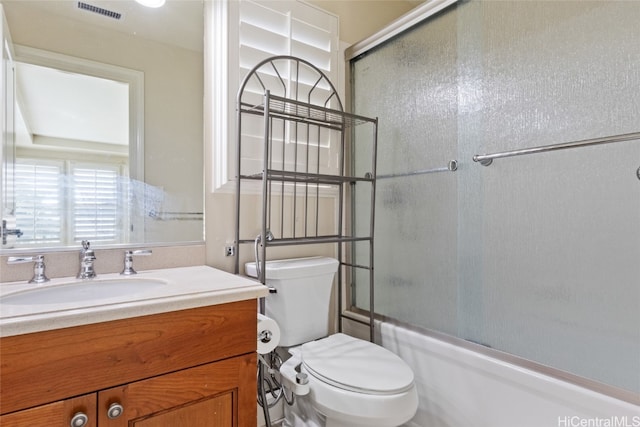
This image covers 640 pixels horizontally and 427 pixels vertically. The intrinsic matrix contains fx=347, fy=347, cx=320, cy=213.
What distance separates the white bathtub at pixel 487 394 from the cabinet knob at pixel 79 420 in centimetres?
126

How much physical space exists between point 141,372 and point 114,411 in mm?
91

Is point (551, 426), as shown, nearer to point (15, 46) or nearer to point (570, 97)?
point (570, 97)

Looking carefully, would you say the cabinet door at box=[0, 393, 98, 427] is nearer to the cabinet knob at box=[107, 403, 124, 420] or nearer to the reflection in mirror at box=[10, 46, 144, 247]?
the cabinet knob at box=[107, 403, 124, 420]

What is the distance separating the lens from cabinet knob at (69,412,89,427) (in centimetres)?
76

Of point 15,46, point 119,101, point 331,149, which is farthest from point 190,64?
point 331,149

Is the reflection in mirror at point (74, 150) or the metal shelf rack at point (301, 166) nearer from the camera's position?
the reflection in mirror at point (74, 150)

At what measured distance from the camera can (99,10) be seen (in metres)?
1.25

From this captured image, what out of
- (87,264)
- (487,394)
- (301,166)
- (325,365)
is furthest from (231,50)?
(487,394)

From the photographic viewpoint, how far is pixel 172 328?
88cm

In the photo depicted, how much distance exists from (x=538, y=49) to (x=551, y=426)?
1.41m

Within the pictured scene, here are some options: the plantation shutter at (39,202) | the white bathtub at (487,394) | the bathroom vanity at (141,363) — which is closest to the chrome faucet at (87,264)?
the plantation shutter at (39,202)

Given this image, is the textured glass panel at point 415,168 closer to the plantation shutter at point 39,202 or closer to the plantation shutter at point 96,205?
the plantation shutter at point 96,205

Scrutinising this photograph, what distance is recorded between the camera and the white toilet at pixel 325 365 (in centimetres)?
108

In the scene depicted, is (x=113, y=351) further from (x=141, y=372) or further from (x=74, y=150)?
(x=74, y=150)
